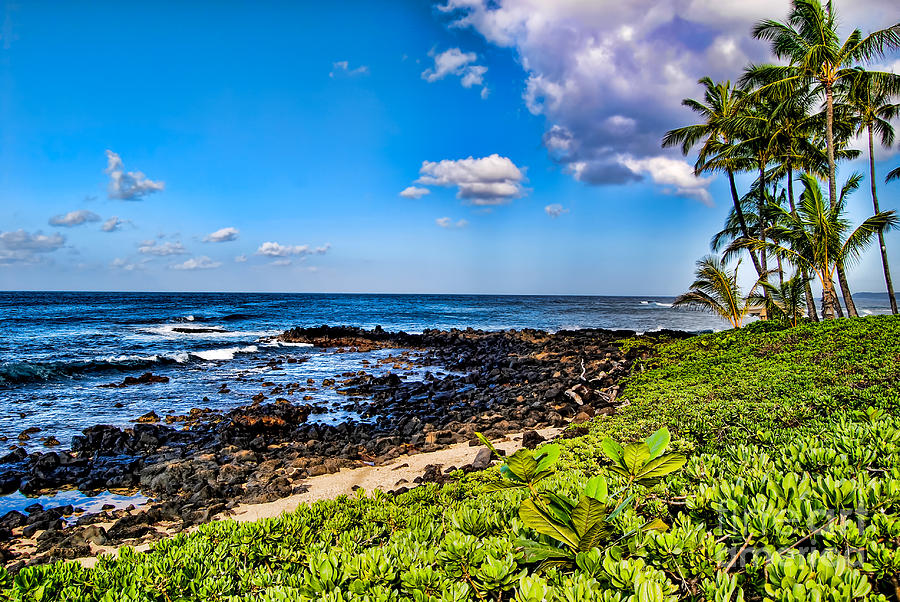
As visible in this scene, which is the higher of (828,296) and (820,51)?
(820,51)

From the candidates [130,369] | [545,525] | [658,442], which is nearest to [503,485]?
[545,525]

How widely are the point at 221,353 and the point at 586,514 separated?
2438cm

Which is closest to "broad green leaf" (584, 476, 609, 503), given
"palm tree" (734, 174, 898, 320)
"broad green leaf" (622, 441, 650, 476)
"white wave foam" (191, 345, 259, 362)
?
"broad green leaf" (622, 441, 650, 476)

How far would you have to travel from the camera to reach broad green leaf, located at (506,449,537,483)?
2100mm

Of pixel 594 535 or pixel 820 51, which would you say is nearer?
pixel 594 535

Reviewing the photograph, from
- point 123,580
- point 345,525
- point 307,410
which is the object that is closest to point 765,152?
point 307,410

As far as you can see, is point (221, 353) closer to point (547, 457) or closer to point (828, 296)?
point (547, 457)

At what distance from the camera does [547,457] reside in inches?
85.3

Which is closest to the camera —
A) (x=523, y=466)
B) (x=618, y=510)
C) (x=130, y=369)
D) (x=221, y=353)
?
(x=618, y=510)

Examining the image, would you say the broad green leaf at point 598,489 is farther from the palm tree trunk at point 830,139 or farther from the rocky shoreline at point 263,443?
the palm tree trunk at point 830,139

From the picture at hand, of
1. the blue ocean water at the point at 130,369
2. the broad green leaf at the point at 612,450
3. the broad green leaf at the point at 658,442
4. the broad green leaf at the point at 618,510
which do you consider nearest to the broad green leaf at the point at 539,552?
the broad green leaf at the point at 618,510

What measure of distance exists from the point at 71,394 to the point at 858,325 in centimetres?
2209

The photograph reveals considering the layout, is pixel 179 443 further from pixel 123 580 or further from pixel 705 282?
pixel 705 282

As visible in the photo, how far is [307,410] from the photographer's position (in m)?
12.5
